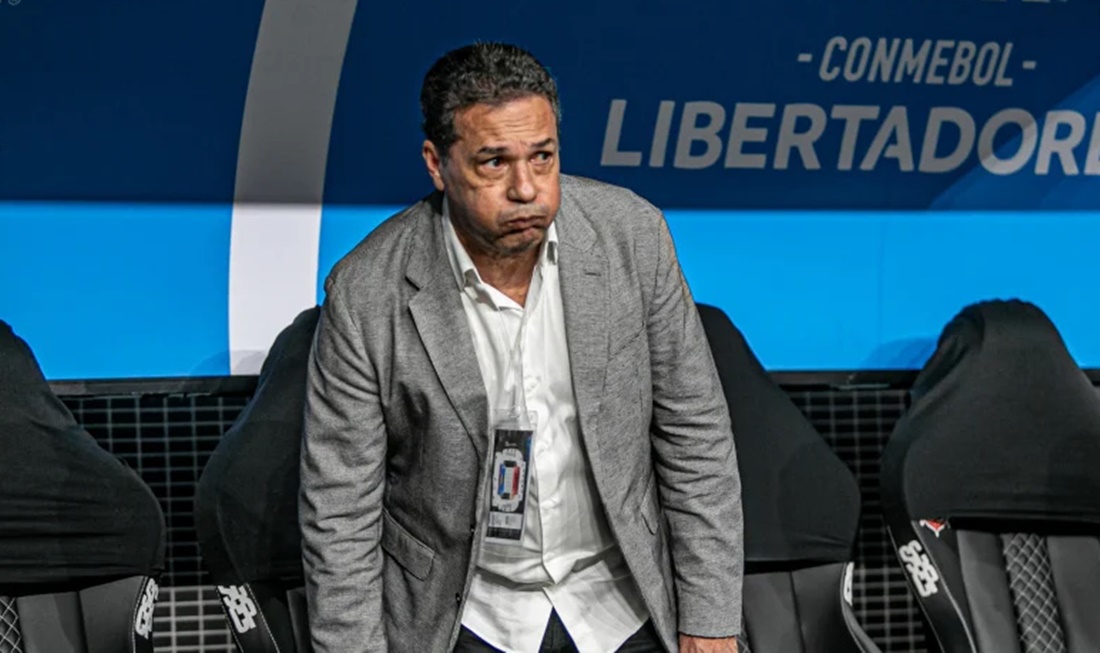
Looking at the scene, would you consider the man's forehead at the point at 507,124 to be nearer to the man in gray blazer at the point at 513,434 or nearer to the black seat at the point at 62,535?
the man in gray blazer at the point at 513,434

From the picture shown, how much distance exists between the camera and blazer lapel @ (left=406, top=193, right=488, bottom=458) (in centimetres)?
243

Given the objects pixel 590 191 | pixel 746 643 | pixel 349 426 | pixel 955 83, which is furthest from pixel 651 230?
pixel 955 83

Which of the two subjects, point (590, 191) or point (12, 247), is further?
point (12, 247)

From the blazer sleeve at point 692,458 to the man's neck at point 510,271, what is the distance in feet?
0.68

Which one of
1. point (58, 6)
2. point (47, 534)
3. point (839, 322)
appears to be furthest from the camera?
point (839, 322)

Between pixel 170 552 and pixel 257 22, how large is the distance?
1271 mm

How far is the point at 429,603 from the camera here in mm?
2529

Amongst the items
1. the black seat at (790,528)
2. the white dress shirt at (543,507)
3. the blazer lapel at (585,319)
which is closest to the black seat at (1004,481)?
the black seat at (790,528)

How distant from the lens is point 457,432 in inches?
96.4

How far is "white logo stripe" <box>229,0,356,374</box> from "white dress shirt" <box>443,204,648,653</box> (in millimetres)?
1073

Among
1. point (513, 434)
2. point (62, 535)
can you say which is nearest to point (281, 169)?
point (62, 535)

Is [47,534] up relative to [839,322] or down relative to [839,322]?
down

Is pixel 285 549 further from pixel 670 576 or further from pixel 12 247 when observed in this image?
pixel 12 247

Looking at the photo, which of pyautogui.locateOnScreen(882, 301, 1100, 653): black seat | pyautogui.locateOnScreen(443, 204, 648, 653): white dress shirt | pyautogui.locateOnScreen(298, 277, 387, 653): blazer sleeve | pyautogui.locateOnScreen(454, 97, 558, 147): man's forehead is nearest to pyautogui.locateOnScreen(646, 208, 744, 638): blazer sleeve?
pyautogui.locateOnScreen(443, 204, 648, 653): white dress shirt
